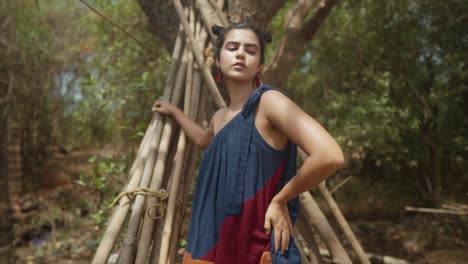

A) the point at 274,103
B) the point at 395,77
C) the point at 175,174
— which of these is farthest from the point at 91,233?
the point at 274,103

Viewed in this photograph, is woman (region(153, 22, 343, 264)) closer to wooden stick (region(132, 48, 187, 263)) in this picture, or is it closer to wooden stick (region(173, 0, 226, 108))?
wooden stick (region(132, 48, 187, 263))

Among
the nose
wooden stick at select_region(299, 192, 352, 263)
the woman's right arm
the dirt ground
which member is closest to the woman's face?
the nose

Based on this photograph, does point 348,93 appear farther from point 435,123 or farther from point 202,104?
point 202,104

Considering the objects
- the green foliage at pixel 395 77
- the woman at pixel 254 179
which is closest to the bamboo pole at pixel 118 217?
the woman at pixel 254 179

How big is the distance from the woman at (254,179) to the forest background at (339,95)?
6.91 ft

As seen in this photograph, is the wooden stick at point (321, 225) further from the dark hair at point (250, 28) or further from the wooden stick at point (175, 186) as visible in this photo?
the dark hair at point (250, 28)

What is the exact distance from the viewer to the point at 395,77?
5.12 m

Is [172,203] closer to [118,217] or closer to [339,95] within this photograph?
[118,217]

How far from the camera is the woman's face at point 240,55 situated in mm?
1317

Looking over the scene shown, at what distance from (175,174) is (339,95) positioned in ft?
11.4

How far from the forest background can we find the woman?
6.91 ft

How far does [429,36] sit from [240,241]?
190 inches

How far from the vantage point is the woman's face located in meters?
1.32

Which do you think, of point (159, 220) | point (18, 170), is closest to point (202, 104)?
point (159, 220)
